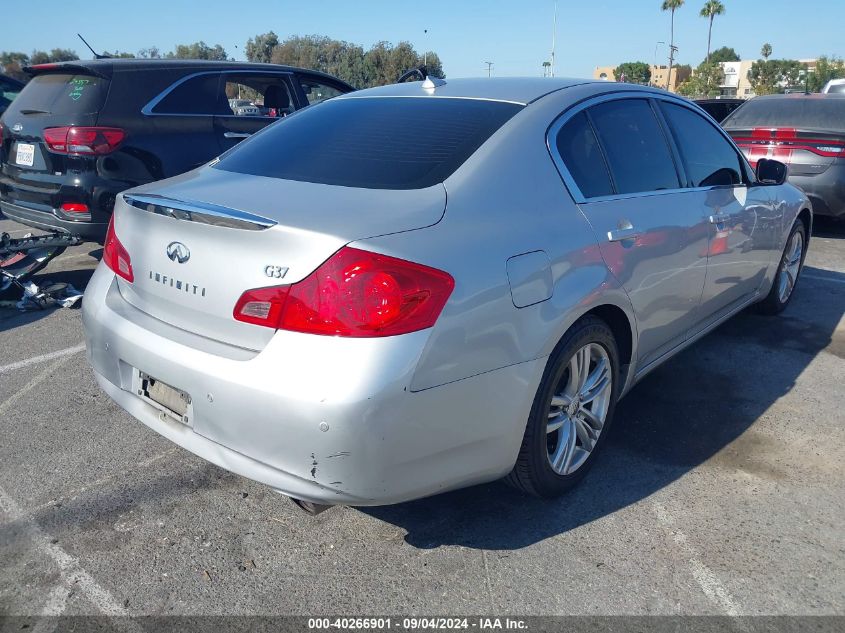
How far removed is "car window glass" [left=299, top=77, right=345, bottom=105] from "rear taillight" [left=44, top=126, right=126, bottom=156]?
2.34m

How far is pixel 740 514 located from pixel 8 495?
2924 millimetres

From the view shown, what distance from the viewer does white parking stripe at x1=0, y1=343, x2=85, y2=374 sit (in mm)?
4184

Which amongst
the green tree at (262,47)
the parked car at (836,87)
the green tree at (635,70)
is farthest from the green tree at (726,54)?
the parked car at (836,87)

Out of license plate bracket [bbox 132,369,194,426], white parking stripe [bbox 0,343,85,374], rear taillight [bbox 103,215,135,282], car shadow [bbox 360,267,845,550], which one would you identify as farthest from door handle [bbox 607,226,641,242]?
white parking stripe [bbox 0,343,85,374]

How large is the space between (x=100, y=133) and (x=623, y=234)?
415 cm

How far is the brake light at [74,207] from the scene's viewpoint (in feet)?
17.4

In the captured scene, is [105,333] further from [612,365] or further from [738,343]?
[738,343]

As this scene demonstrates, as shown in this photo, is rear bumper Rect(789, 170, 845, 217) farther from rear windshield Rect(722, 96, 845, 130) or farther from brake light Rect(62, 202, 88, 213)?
brake light Rect(62, 202, 88, 213)

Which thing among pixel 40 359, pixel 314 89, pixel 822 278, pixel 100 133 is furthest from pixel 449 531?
pixel 314 89

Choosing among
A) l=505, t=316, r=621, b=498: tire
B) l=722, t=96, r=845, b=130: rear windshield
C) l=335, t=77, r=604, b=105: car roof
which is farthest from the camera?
l=722, t=96, r=845, b=130: rear windshield

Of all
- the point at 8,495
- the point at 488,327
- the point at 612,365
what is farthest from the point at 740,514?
the point at 8,495

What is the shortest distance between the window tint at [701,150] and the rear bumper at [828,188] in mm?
3921

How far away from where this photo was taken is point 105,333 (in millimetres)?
2662

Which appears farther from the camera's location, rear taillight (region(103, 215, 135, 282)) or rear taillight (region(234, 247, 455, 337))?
rear taillight (region(103, 215, 135, 282))
